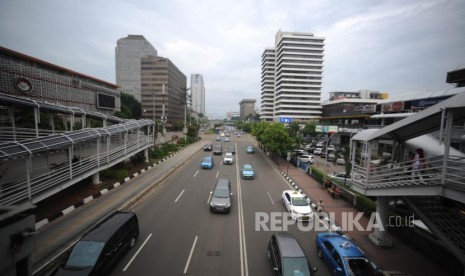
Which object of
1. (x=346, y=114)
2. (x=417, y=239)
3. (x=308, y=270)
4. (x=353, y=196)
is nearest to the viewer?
(x=308, y=270)

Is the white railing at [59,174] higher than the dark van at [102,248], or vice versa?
the white railing at [59,174]

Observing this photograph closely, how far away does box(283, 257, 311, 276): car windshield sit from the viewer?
7.64 meters

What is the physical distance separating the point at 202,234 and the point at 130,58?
13484 cm

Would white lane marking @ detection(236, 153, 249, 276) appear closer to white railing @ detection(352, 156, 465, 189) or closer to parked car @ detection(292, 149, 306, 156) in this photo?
white railing @ detection(352, 156, 465, 189)

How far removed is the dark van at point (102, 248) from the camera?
7.37 metres

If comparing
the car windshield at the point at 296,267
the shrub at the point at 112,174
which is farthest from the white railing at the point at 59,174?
the car windshield at the point at 296,267

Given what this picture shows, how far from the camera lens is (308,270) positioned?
7.75 m

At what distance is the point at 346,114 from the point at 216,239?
184 ft

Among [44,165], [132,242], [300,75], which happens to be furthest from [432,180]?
[300,75]

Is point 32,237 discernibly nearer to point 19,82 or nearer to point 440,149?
point 440,149

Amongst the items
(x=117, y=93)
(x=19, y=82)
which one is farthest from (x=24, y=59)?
(x=117, y=93)

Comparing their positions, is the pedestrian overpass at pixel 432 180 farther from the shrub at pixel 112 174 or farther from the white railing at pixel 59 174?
the shrub at pixel 112 174

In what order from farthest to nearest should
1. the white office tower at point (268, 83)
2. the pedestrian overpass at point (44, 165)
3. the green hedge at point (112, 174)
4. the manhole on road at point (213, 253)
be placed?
the white office tower at point (268, 83) < the green hedge at point (112, 174) < the pedestrian overpass at point (44, 165) < the manhole on road at point (213, 253)

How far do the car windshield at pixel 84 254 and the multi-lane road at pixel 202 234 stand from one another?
1.50 meters
